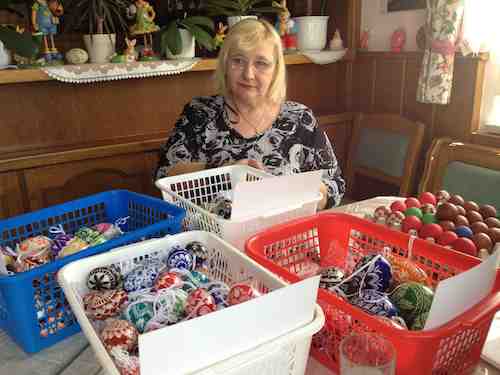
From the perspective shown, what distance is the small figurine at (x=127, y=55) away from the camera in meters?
2.01

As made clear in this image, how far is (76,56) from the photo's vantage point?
77.2 inches

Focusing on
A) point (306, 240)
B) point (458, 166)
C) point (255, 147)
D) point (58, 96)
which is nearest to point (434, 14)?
point (458, 166)

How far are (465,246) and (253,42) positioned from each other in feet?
3.08

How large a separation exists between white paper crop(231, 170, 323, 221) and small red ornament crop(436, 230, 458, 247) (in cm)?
27

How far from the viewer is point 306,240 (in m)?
0.94

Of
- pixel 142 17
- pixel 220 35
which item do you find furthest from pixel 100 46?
pixel 220 35

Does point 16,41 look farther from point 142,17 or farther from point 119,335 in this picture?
point 119,335

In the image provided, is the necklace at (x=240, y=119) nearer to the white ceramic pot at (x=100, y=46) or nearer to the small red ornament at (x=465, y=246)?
the white ceramic pot at (x=100, y=46)

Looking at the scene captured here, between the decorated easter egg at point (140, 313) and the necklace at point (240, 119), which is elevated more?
the necklace at point (240, 119)

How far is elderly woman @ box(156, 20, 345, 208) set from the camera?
1.53 metres

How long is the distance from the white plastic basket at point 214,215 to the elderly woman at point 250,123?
303 mm

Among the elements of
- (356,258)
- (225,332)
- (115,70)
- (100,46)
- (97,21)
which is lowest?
(356,258)

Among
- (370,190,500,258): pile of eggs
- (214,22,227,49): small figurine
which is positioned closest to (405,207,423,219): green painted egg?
(370,190,500,258): pile of eggs

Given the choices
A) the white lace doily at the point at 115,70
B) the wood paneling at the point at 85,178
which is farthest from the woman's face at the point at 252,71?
the wood paneling at the point at 85,178
